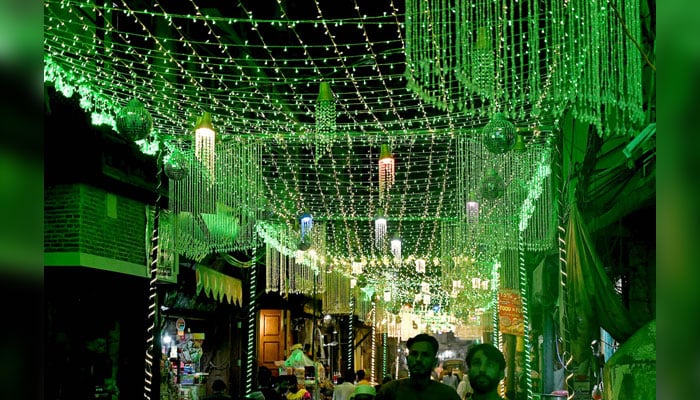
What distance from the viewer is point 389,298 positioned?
32.6 meters

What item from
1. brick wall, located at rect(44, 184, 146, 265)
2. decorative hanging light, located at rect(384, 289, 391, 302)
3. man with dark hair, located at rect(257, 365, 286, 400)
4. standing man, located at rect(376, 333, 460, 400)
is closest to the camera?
standing man, located at rect(376, 333, 460, 400)

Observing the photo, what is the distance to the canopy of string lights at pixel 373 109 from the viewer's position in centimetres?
525

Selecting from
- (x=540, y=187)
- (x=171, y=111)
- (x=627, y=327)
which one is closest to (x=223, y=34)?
(x=171, y=111)

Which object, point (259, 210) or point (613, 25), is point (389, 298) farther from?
point (613, 25)

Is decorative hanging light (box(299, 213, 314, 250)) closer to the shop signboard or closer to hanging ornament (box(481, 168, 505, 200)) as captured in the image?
the shop signboard

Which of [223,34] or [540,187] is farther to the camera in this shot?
[223,34]

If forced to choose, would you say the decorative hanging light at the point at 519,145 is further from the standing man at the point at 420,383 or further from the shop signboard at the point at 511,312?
the standing man at the point at 420,383

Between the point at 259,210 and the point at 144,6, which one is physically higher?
the point at 144,6

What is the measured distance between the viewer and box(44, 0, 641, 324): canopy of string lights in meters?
5.25

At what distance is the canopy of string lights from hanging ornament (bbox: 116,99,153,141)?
2 centimetres

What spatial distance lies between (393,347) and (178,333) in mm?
43544

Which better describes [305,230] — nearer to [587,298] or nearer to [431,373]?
[587,298]

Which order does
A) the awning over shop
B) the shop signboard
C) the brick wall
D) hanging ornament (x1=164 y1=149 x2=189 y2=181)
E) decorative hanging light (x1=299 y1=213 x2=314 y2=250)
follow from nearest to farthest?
1. hanging ornament (x1=164 y1=149 x2=189 y2=181)
2. the brick wall
3. the shop signboard
4. decorative hanging light (x1=299 y1=213 x2=314 y2=250)
5. the awning over shop

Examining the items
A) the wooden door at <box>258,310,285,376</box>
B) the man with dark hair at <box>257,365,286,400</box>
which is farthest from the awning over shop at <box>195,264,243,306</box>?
the man with dark hair at <box>257,365,286,400</box>
